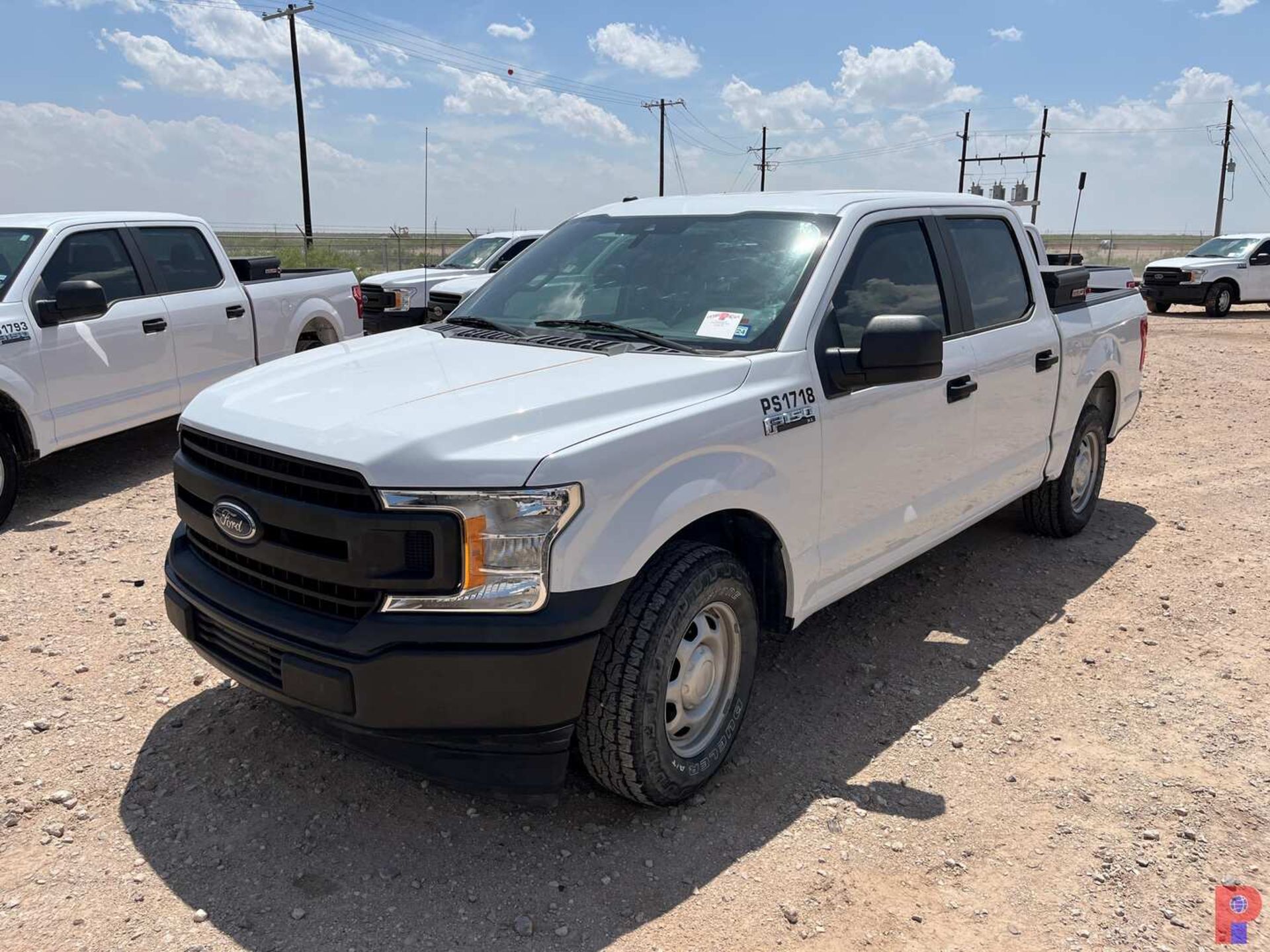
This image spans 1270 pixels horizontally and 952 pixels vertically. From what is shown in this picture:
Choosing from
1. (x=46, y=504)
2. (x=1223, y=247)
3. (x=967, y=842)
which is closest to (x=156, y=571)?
(x=46, y=504)

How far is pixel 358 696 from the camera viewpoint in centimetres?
268

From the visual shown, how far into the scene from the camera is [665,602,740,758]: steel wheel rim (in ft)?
10.5

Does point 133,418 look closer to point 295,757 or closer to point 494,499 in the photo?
point 295,757

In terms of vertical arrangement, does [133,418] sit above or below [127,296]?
below

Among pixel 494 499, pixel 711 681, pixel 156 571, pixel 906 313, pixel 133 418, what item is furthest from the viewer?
pixel 133 418

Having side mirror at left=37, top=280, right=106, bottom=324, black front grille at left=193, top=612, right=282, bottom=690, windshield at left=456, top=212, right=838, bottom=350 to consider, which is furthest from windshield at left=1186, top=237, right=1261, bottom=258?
black front grille at left=193, top=612, right=282, bottom=690

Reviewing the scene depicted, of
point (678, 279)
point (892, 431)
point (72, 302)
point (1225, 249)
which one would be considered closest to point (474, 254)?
point (72, 302)

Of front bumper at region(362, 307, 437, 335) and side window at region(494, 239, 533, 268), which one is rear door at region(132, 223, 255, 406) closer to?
front bumper at region(362, 307, 437, 335)

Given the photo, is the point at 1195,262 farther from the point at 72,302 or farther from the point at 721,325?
the point at 72,302

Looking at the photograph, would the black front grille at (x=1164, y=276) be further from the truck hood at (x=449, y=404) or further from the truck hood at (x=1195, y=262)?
the truck hood at (x=449, y=404)

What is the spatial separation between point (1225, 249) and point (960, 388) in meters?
21.3

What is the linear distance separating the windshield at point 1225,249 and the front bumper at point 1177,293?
1185 mm

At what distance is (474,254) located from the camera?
1508 cm

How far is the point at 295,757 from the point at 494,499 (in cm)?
155
